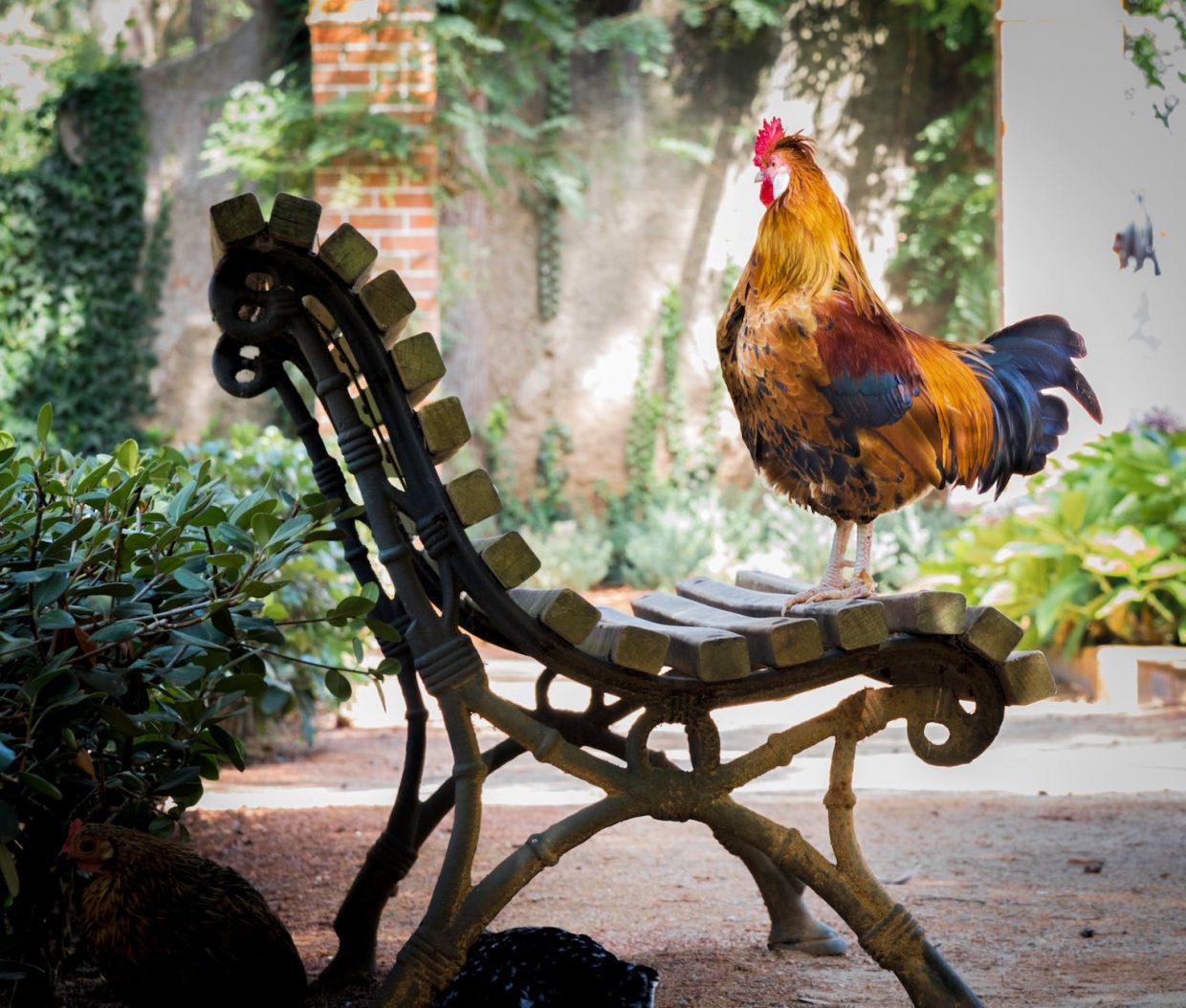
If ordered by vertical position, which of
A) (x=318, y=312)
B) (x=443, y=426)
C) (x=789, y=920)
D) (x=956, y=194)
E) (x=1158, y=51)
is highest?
(x=1158, y=51)

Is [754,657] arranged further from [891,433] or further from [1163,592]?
[1163,592]

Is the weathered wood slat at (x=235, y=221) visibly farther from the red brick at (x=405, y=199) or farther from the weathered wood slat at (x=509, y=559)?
the red brick at (x=405, y=199)

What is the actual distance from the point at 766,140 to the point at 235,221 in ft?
4.03

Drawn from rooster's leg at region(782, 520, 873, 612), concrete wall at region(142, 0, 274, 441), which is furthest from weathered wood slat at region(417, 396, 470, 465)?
concrete wall at region(142, 0, 274, 441)

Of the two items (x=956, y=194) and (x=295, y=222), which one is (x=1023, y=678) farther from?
(x=956, y=194)

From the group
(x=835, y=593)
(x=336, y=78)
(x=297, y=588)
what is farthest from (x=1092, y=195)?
(x=835, y=593)

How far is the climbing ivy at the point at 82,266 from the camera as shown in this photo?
9.36 meters

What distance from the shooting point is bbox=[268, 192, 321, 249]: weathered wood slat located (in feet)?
6.34

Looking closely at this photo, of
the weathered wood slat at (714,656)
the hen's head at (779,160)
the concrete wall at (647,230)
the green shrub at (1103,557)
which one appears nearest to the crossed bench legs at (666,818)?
the weathered wood slat at (714,656)

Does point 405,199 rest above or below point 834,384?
above

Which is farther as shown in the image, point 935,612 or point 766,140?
point 766,140

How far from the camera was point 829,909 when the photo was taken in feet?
10.3

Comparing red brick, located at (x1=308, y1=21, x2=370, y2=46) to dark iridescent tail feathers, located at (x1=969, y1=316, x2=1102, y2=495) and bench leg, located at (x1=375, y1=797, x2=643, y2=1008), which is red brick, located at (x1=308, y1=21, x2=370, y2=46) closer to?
dark iridescent tail feathers, located at (x1=969, y1=316, x2=1102, y2=495)

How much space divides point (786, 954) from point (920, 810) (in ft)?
5.20
